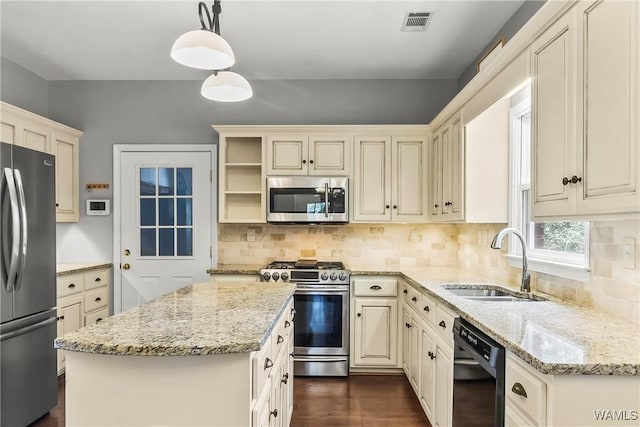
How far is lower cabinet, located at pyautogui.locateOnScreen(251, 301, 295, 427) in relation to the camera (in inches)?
53.1

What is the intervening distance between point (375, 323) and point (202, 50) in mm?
→ 2539

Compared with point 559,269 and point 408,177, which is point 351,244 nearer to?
point 408,177

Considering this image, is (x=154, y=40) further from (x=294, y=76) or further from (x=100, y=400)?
(x=100, y=400)

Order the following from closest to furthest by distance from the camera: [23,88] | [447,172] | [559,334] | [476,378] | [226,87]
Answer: [559,334] < [476,378] < [226,87] < [447,172] < [23,88]

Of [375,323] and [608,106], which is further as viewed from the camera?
[375,323]

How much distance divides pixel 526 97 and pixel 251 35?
6.83 ft

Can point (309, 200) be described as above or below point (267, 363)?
above

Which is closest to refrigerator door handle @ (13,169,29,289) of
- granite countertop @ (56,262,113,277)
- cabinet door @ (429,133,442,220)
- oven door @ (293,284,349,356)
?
granite countertop @ (56,262,113,277)

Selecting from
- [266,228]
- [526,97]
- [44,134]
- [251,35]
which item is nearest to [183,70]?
[251,35]

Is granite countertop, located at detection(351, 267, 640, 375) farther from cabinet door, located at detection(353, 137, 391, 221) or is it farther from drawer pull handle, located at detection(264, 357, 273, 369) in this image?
cabinet door, located at detection(353, 137, 391, 221)

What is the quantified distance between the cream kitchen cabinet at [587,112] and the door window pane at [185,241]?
3.17m

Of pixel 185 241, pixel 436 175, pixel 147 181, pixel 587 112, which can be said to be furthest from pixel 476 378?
pixel 147 181

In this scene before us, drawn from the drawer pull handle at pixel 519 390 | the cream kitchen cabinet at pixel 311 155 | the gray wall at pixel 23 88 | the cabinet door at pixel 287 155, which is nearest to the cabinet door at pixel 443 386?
the drawer pull handle at pixel 519 390

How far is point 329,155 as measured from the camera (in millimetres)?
3555
